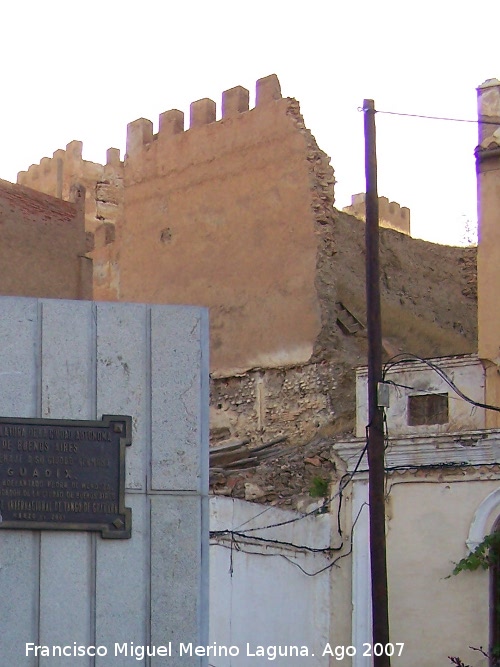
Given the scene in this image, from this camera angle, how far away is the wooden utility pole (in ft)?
45.5

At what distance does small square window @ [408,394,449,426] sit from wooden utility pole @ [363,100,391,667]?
4.52 meters

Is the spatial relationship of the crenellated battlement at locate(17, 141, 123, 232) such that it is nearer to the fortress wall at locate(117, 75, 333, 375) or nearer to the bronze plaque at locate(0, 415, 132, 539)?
the fortress wall at locate(117, 75, 333, 375)

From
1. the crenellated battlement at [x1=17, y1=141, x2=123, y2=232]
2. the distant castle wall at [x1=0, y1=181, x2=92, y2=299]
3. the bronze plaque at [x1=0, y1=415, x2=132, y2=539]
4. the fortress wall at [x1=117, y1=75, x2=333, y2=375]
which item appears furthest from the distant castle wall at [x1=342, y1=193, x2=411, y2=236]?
the bronze plaque at [x1=0, y1=415, x2=132, y2=539]

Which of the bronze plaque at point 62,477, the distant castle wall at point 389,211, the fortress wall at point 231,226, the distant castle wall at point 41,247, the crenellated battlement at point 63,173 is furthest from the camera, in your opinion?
the crenellated battlement at point 63,173

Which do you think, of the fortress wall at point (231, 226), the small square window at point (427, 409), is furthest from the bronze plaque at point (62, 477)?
the fortress wall at point (231, 226)

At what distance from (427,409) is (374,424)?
15.7 feet

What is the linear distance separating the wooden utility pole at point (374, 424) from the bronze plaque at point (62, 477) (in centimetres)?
649

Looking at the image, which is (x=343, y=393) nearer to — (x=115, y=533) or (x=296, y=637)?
(x=296, y=637)

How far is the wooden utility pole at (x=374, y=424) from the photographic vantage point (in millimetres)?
13867

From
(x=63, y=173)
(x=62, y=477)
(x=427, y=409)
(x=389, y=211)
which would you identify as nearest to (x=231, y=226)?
(x=427, y=409)

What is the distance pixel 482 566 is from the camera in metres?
16.5

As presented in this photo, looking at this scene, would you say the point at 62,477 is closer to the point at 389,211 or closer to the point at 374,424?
the point at 374,424

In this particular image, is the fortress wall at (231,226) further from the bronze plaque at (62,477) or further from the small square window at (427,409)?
the bronze plaque at (62,477)

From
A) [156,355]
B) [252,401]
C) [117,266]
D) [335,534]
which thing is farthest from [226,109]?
[156,355]
